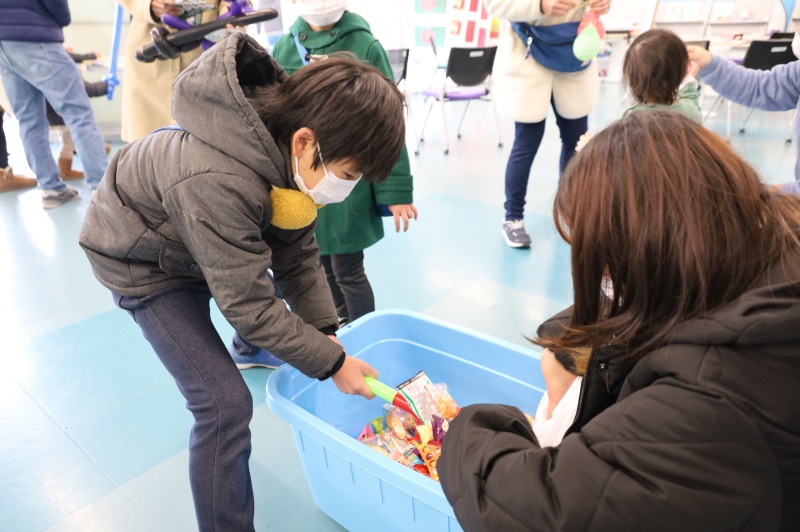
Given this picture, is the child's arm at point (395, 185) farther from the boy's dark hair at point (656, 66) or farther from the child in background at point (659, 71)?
the boy's dark hair at point (656, 66)

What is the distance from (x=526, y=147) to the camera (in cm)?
204

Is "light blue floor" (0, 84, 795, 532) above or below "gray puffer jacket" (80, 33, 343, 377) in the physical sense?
below

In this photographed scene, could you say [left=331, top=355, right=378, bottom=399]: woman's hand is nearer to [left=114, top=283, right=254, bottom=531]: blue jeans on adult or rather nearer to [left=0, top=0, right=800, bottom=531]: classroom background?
[left=114, top=283, right=254, bottom=531]: blue jeans on adult

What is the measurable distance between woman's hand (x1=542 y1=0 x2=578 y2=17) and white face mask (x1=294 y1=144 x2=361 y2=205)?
3.96 ft

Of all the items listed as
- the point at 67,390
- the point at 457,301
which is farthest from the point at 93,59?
the point at 457,301

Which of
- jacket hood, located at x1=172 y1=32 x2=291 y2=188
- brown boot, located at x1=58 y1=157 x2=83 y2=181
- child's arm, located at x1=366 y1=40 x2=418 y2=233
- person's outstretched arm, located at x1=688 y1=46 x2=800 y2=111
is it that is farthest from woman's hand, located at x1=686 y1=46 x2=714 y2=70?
brown boot, located at x1=58 y1=157 x2=83 y2=181

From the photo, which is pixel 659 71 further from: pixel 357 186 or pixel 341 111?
pixel 341 111

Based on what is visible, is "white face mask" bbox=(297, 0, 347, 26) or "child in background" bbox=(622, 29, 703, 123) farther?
"child in background" bbox=(622, 29, 703, 123)

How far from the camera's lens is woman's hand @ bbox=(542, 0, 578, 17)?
5.53ft

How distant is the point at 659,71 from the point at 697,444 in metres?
1.37

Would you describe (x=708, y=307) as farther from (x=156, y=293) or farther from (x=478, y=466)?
(x=156, y=293)

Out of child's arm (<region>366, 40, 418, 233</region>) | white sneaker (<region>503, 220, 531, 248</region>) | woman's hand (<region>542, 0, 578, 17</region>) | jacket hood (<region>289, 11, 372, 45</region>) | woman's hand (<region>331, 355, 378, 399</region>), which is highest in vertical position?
woman's hand (<region>542, 0, 578, 17</region>)

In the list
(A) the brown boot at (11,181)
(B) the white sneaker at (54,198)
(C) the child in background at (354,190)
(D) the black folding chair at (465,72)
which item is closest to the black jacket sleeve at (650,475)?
(C) the child in background at (354,190)

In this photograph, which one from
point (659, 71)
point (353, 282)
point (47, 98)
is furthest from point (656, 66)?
point (47, 98)
